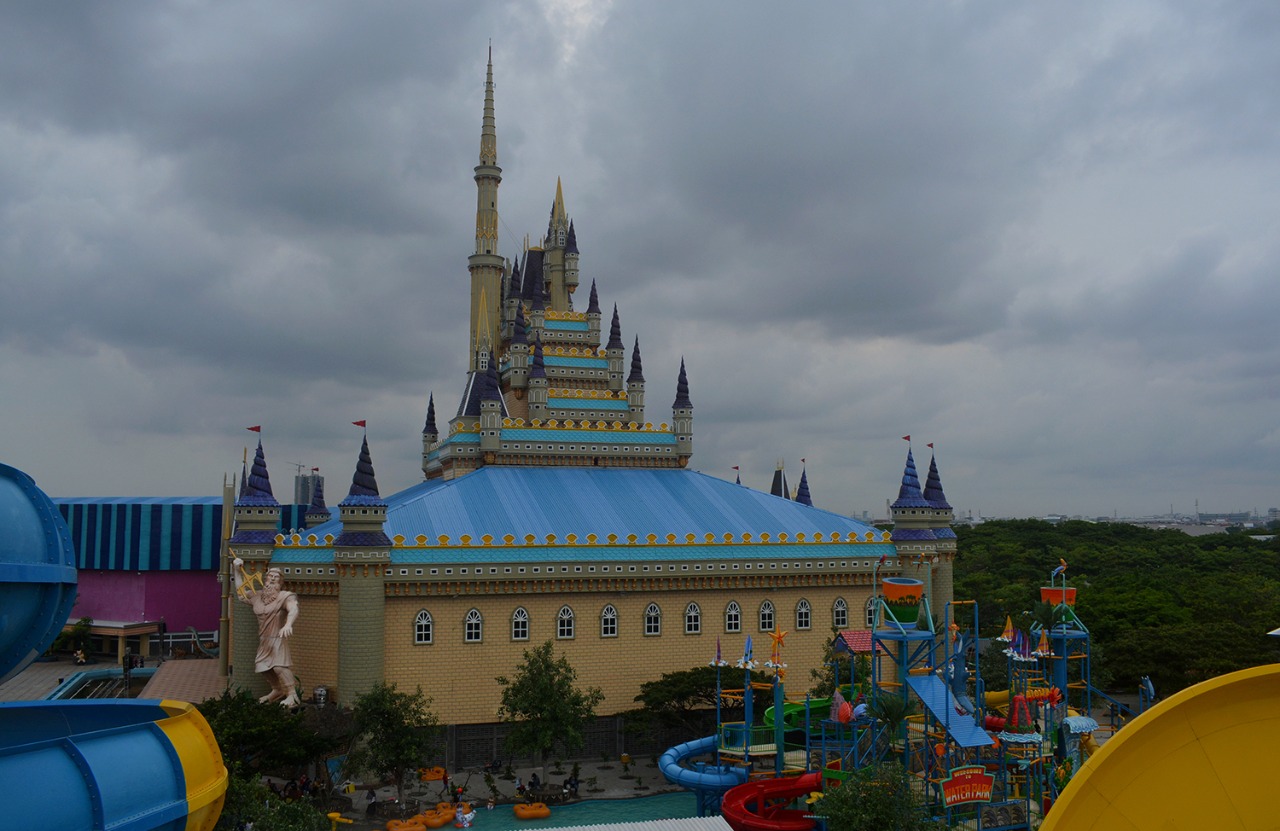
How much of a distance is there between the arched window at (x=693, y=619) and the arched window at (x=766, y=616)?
2.94 metres

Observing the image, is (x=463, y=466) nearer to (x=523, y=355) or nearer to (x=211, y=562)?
(x=523, y=355)

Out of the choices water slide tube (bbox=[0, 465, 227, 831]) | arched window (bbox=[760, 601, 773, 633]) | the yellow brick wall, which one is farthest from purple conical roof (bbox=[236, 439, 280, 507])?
water slide tube (bbox=[0, 465, 227, 831])

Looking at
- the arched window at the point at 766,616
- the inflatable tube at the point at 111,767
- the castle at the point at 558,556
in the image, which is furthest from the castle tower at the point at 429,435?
the inflatable tube at the point at 111,767

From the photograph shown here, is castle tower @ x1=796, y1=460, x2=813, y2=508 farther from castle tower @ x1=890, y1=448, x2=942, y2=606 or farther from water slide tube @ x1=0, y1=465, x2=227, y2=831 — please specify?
water slide tube @ x1=0, y1=465, x2=227, y2=831

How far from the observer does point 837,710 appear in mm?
31391

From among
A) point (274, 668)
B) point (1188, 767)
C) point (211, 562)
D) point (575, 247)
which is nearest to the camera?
point (1188, 767)

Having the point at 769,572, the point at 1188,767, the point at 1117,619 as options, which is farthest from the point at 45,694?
the point at 1117,619

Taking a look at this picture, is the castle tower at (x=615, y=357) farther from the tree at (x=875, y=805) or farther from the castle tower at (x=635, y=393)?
the tree at (x=875, y=805)

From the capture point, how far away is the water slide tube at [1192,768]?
39.7 feet

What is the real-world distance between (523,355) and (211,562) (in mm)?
35463

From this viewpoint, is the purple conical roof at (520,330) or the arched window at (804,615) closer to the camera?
the arched window at (804,615)

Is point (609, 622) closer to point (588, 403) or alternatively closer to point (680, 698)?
point (680, 698)

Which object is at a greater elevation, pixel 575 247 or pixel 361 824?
pixel 575 247

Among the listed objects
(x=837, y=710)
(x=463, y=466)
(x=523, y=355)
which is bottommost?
(x=837, y=710)
